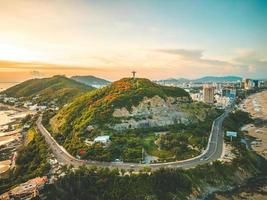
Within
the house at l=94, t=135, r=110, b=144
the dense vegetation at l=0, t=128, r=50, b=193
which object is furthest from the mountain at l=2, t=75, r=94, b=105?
the house at l=94, t=135, r=110, b=144

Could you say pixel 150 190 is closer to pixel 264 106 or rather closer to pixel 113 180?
pixel 113 180

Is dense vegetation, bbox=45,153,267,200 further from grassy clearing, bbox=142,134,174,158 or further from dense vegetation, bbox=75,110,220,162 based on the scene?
grassy clearing, bbox=142,134,174,158

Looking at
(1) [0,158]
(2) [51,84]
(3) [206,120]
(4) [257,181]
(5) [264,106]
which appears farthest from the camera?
(2) [51,84]

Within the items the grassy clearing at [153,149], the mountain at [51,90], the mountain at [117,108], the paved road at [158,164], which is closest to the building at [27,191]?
the paved road at [158,164]

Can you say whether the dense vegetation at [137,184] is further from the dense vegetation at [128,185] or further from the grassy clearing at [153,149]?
the grassy clearing at [153,149]

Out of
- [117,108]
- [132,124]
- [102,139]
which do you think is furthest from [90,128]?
[132,124]

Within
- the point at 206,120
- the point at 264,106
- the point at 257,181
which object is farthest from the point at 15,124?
the point at 264,106
